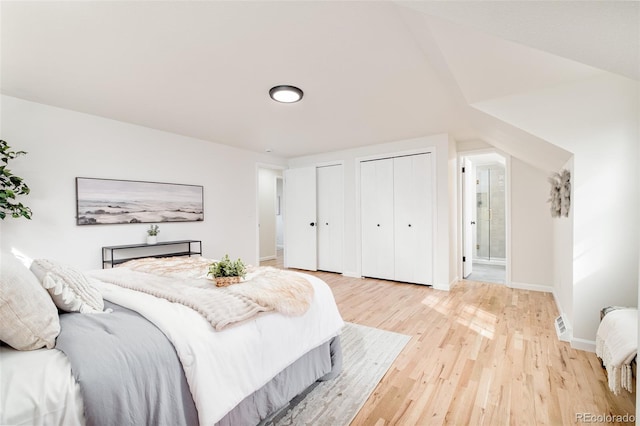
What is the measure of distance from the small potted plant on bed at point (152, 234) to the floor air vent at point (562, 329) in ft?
15.1

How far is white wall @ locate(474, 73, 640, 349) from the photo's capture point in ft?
7.02

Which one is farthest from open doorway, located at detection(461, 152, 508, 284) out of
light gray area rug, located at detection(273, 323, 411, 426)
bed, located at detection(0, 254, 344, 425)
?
bed, located at detection(0, 254, 344, 425)

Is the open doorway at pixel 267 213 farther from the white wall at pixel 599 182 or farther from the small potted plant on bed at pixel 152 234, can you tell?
the white wall at pixel 599 182

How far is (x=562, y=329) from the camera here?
2625 mm

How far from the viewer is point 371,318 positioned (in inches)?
120

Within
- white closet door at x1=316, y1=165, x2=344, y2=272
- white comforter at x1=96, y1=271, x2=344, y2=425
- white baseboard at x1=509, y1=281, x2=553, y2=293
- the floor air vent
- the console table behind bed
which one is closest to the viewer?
white comforter at x1=96, y1=271, x2=344, y2=425

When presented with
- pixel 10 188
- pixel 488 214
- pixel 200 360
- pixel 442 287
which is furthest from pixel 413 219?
pixel 10 188

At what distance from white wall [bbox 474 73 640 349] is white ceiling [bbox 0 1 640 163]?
0.24m

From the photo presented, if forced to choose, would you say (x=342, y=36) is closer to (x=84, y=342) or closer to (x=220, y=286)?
(x=220, y=286)

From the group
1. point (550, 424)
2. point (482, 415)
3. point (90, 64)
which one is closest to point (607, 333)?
point (550, 424)

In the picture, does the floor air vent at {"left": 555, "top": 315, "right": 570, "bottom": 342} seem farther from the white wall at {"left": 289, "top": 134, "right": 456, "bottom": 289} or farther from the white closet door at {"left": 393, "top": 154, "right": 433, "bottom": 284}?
the white closet door at {"left": 393, "top": 154, "right": 433, "bottom": 284}

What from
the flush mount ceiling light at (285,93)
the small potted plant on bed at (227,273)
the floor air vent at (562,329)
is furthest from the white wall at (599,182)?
the small potted plant on bed at (227,273)

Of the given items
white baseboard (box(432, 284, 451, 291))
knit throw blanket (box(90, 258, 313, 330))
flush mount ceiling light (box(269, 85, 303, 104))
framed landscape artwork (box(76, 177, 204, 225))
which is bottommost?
white baseboard (box(432, 284, 451, 291))

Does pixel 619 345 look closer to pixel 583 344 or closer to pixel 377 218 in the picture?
pixel 583 344
